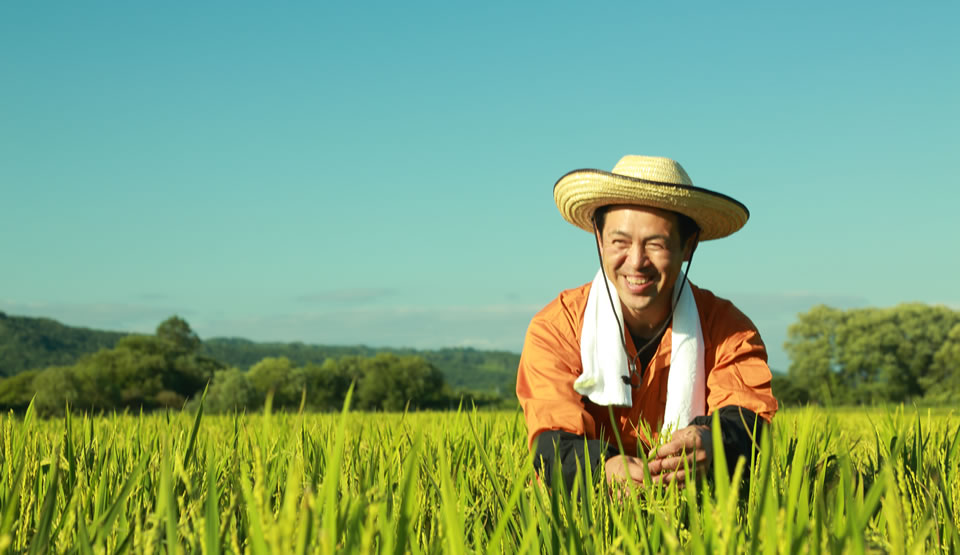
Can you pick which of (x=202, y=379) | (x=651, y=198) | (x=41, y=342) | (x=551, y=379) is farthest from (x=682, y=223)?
A: (x=41, y=342)

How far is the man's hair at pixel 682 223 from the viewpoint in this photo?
10.6ft

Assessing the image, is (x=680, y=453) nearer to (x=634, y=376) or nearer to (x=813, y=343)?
(x=634, y=376)

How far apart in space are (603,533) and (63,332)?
90325 mm

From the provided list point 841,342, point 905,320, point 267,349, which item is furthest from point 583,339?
point 267,349

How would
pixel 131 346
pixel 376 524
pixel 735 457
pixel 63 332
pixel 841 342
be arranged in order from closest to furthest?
pixel 376 524
pixel 735 457
pixel 131 346
pixel 841 342
pixel 63 332

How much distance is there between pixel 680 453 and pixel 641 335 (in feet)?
3.64

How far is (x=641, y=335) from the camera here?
3.49 metres

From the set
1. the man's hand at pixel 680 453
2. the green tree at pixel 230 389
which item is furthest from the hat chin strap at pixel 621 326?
Result: the green tree at pixel 230 389

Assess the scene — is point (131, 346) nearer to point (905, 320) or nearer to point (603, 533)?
point (603, 533)

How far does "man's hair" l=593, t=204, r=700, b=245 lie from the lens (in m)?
3.23

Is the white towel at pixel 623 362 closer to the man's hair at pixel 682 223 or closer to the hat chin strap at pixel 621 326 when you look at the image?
the hat chin strap at pixel 621 326

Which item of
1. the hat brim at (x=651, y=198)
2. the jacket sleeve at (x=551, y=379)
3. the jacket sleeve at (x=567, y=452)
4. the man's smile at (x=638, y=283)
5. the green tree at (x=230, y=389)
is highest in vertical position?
the hat brim at (x=651, y=198)

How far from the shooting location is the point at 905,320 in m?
52.9

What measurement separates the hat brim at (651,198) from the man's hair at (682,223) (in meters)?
0.03
